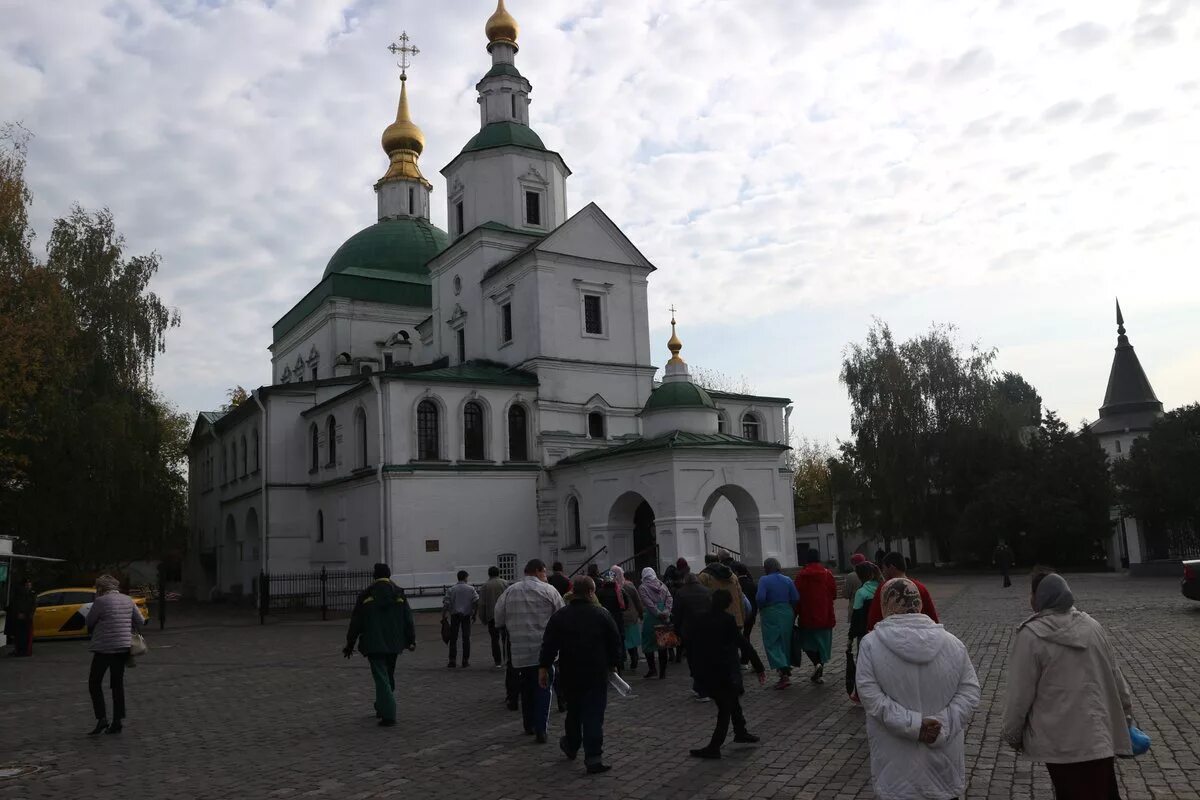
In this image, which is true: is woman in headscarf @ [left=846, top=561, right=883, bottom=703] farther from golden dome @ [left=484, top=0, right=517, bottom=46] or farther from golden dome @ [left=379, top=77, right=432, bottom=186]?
golden dome @ [left=379, top=77, right=432, bottom=186]

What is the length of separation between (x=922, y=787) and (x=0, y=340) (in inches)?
916

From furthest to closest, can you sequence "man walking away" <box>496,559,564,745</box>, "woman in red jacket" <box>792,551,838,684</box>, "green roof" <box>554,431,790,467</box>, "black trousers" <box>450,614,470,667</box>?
"green roof" <box>554,431,790,467</box> < "black trousers" <box>450,614,470,667</box> < "woman in red jacket" <box>792,551,838,684</box> < "man walking away" <box>496,559,564,745</box>

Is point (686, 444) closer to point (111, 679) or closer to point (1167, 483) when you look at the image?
point (1167, 483)

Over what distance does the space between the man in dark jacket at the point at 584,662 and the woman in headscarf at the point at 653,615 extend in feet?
18.4

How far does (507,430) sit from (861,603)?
78.4ft

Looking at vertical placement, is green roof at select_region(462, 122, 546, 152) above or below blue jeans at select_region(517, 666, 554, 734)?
above

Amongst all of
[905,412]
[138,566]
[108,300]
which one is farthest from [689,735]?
[138,566]

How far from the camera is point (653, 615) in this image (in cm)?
1502

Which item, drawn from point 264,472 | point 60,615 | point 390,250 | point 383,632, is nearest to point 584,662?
point 383,632

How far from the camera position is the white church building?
101 feet

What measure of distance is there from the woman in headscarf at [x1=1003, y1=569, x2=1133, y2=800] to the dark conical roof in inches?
2543

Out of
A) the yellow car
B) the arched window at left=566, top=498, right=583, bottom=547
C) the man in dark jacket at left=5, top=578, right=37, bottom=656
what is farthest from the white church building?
the man in dark jacket at left=5, top=578, right=37, bottom=656

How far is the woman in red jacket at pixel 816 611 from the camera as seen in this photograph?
1305 cm

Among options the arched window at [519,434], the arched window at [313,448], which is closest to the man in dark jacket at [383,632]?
the arched window at [519,434]
